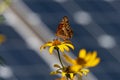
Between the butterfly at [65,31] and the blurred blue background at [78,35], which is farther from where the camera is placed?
the blurred blue background at [78,35]

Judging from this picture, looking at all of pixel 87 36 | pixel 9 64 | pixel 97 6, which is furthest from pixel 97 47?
pixel 9 64

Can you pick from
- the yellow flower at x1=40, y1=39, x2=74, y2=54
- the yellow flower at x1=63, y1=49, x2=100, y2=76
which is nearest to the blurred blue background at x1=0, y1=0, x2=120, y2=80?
the yellow flower at x1=40, y1=39, x2=74, y2=54

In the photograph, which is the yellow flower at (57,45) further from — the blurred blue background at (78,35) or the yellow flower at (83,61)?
the blurred blue background at (78,35)

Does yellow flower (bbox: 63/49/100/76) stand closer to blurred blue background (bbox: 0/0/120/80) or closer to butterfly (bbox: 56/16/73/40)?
butterfly (bbox: 56/16/73/40)

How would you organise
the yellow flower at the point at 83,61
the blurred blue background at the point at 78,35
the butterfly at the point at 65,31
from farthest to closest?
the blurred blue background at the point at 78,35 → the butterfly at the point at 65,31 → the yellow flower at the point at 83,61

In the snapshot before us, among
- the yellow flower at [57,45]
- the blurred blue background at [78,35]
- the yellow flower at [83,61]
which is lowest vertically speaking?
the yellow flower at [83,61]

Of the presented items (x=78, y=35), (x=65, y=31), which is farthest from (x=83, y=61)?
(x=78, y=35)

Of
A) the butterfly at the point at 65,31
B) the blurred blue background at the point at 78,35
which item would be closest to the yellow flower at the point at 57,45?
the butterfly at the point at 65,31

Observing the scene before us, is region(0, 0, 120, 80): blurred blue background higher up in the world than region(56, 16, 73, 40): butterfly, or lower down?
higher up

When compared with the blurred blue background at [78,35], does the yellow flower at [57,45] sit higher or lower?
lower
